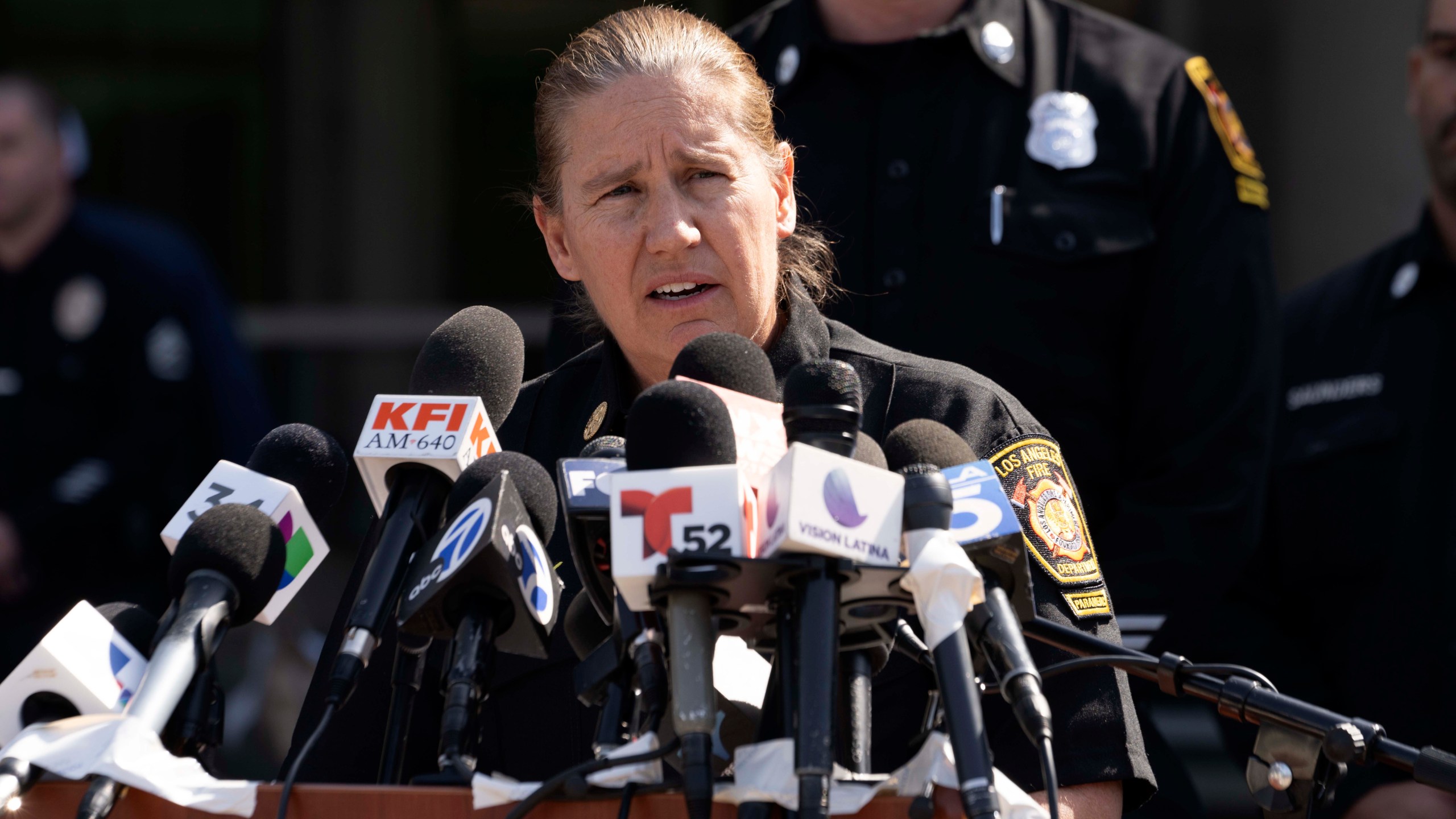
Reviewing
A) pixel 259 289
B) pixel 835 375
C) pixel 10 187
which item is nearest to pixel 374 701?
pixel 835 375

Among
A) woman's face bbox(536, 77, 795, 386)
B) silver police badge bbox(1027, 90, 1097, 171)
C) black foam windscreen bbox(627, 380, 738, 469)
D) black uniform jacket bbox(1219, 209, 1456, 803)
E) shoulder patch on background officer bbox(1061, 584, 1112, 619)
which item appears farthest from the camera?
black uniform jacket bbox(1219, 209, 1456, 803)

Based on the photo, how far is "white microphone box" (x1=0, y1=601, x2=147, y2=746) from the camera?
1459 millimetres

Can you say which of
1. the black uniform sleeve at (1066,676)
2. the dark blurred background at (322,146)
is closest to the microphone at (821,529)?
the black uniform sleeve at (1066,676)

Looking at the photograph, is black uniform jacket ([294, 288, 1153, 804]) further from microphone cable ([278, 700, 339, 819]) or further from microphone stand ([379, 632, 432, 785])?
microphone cable ([278, 700, 339, 819])

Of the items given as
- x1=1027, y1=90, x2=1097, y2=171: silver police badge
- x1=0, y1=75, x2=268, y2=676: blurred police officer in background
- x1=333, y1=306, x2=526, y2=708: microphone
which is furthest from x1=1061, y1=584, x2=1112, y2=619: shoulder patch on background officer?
x1=0, y1=75, x2=268, y2=676: blurred police officer in background

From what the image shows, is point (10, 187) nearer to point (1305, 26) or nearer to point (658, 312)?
point (658, 312)

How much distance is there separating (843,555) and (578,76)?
121cm

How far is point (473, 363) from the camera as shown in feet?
6.01

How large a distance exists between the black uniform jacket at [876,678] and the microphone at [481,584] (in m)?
0.42

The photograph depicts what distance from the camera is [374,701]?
2.06 meters

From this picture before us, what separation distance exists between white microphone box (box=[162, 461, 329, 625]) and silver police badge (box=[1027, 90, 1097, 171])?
167cm

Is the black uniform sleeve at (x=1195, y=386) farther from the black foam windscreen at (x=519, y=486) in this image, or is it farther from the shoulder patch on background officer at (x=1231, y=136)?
the black foam windscreen at (x=519, y=486)

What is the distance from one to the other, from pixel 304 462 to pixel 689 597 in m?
0.65

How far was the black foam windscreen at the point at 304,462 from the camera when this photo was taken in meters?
1.75
